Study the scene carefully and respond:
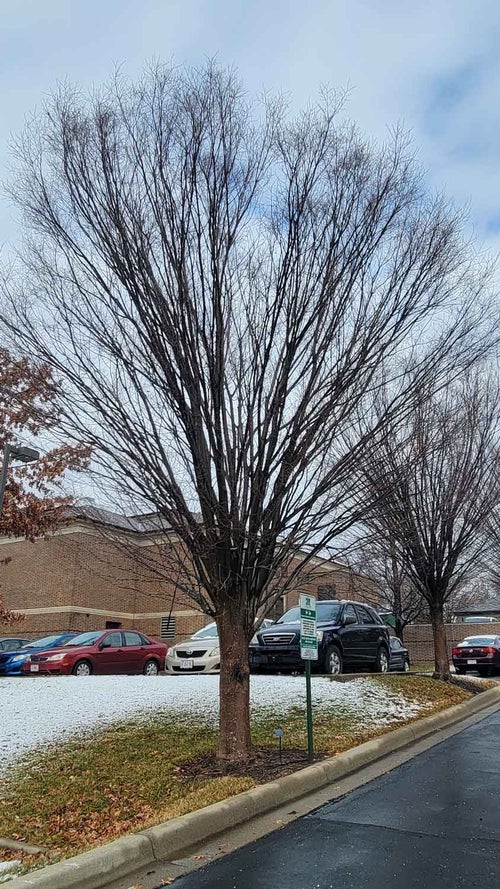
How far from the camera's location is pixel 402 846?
5.00 m

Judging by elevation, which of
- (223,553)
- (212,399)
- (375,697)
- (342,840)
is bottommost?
(342,840)

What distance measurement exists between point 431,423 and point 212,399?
3.19 metres

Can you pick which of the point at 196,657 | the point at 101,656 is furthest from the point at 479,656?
the point at 101,656

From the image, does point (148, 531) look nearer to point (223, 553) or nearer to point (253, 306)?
point (223, 553)

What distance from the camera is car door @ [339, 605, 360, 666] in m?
14.0

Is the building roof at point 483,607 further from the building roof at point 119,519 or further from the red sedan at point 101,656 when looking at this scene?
the building roof at point 119,519

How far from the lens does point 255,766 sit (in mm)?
7094

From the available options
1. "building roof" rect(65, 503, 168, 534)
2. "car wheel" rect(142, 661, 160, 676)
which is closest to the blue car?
"car wheel" rect(142, 661, 160, 676)

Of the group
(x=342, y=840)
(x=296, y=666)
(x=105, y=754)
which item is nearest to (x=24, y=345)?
(x=105, y=754)

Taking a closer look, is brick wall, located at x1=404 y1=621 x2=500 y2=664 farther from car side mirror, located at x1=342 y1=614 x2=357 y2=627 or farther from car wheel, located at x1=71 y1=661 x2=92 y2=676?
car wheel, located at x1=71 y1=661 x2=92 y2=676

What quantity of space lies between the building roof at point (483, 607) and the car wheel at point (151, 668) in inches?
1211

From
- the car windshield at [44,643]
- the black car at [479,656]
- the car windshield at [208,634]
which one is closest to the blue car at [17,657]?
the car windshield at [44,643]

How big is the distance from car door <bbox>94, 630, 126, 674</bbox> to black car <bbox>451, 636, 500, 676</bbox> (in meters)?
10.2

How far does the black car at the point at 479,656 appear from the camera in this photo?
21328mm
